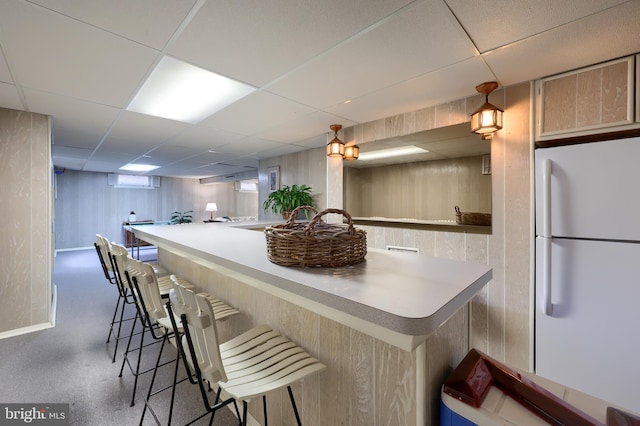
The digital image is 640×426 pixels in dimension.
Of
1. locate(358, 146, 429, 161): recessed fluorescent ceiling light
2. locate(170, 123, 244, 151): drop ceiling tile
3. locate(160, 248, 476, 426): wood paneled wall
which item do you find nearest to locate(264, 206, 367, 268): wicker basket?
locate(160, 248, 476, 426): wood paneled wall

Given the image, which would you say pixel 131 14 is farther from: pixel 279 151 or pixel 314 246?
pixel 279 151

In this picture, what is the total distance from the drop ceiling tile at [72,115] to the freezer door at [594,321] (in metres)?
4.02

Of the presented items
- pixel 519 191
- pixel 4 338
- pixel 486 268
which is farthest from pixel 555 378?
pixel 4 338

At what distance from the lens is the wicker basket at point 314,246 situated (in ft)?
3.38

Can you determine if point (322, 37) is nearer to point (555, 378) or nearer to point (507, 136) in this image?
point (507, 136)

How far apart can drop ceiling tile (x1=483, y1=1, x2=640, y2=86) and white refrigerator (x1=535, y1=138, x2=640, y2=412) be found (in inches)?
21.5

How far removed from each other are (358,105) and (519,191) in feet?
5.10

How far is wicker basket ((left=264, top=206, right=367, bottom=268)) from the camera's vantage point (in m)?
1.03

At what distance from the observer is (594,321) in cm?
176

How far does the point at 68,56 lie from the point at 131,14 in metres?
0.75

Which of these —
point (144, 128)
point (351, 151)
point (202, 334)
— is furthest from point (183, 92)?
point (202, 334)

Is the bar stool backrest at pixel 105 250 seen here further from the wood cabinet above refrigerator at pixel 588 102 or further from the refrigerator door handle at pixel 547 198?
the wood cabinet above refrigerator at pixel 588 102

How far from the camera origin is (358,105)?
2.64 m

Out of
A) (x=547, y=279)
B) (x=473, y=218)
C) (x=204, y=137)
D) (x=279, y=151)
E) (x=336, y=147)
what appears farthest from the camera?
(x=279, y=151)
